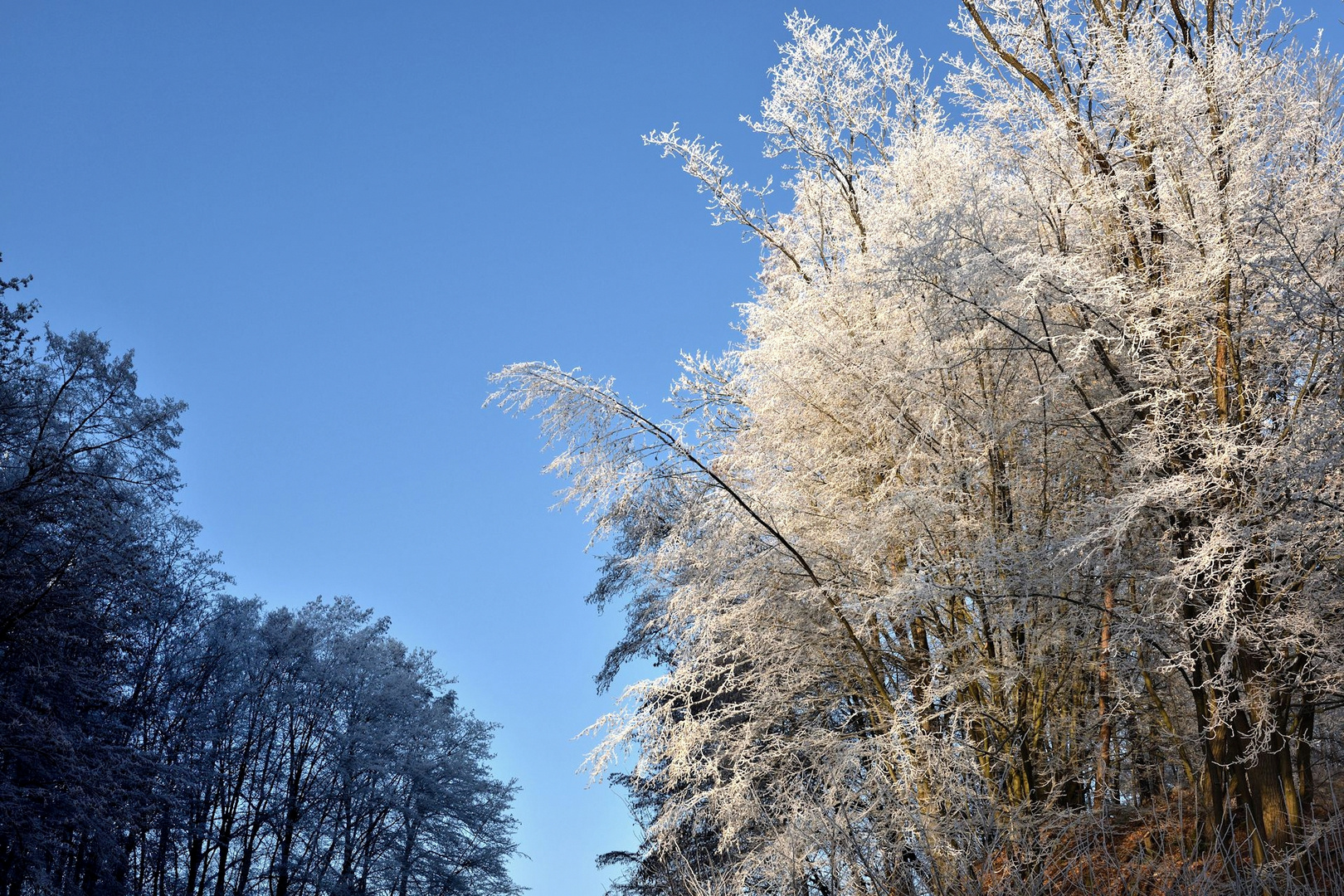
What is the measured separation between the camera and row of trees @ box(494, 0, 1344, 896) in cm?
725

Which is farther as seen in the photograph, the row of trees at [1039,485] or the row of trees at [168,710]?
the row of trees at [168,710]

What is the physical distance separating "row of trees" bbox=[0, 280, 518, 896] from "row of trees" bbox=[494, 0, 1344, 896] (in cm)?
746

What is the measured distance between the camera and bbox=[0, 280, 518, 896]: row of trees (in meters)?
13.7

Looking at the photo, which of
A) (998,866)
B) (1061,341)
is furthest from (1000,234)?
(998,866)

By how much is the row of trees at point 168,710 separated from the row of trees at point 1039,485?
7.46 meters

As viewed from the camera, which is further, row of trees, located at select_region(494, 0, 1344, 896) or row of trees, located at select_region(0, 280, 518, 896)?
row of trees, located at select_region(0, 280, 518, 896)

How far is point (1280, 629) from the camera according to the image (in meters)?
7.39

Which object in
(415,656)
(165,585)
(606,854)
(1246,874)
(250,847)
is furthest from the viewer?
(415,656)

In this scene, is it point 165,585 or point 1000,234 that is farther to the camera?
point 165,585

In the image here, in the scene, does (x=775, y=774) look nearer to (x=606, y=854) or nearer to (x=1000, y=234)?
(x=1000, y=234)

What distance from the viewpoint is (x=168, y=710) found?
22.7 m

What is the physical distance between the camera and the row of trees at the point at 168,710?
13695 mm

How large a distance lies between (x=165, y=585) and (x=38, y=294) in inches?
346

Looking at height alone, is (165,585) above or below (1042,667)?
above
